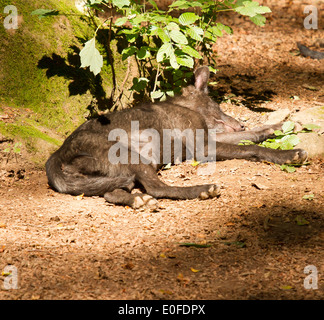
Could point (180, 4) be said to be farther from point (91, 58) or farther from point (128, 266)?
point (128, 266)

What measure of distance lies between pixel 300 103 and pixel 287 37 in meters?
3.50

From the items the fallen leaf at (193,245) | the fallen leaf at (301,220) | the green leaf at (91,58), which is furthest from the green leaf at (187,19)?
the fallen leaf at (193,245)

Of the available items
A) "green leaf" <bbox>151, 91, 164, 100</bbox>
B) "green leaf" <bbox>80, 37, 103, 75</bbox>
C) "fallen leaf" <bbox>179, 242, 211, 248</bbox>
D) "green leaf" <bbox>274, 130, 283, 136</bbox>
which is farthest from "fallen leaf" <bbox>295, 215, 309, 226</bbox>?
"green leaf" <bbox>151, 91, 164, 100</bbox>

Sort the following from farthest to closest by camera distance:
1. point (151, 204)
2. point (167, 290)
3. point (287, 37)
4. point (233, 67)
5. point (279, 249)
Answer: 1. point (287, 37)
2. point (233, 67)
3. point (151, 204)
4. point (279, 249)
5. point (167, 290)

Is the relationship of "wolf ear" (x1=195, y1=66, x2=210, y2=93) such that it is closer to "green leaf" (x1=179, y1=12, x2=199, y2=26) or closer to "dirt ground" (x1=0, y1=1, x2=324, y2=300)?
"green leaf" (x1=179, y1=12, x2=199, y2=26)

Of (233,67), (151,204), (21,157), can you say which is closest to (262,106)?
(233,67)

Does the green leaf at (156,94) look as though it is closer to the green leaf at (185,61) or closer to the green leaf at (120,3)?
the green leaf at (185,61)

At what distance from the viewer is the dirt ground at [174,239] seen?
2730 mm

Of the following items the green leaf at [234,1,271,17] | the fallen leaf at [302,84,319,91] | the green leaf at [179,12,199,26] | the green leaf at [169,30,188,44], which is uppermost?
the green leaf at [234,1,271,17]

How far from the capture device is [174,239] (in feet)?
11.4

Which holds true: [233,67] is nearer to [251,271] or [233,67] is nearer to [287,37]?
[287,37]

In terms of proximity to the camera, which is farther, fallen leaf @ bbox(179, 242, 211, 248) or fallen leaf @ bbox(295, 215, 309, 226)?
fallen leaf @ bbox(295, 215, 309, 226)

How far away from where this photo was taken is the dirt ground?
2.73 m

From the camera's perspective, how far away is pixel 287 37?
32.5 ft
